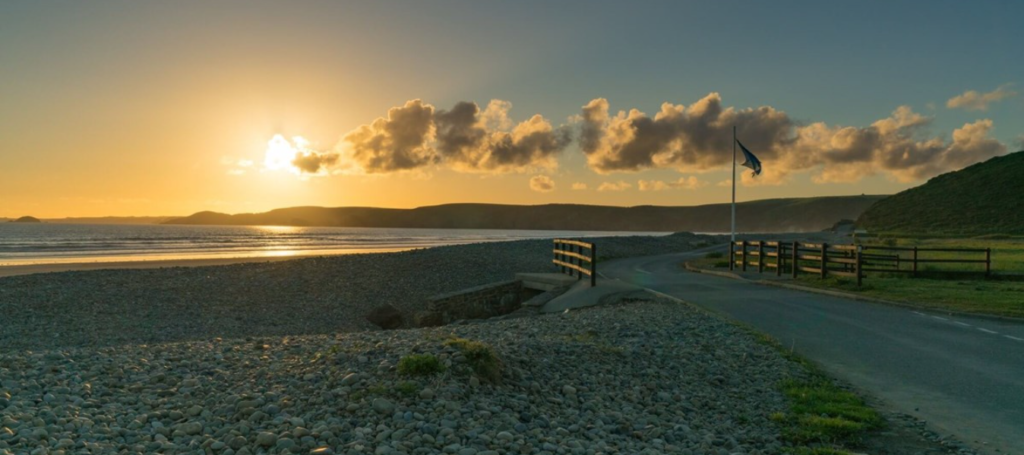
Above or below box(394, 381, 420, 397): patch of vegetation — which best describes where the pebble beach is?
below

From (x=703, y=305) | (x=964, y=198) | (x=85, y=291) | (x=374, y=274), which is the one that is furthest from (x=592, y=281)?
(x=964, y=198)

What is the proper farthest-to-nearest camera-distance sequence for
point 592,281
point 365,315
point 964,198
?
point 964,198
point 365,315
point 592,281

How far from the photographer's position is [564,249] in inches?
992

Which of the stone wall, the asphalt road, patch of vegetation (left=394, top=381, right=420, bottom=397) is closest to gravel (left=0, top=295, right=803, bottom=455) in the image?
patch of vegetation (left=394, top=381, right=420, bottom=397)

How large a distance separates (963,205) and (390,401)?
88.6 meters

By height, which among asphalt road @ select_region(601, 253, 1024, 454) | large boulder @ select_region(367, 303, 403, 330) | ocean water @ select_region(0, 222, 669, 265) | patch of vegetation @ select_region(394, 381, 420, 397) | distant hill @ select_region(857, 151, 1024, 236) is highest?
distant hill @ select_region(857, 151, 1024, 236)

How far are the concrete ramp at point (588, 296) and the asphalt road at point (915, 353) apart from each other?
5.84 ft

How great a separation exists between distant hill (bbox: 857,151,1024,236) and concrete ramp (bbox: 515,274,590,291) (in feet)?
185

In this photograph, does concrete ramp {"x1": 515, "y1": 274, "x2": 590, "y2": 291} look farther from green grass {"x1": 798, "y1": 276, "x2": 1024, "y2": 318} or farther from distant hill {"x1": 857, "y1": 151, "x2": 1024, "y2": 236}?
distant hill {"x1": 857, "y1": 151, "x2": 1024, "y2": 236}

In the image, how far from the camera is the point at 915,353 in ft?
33.6

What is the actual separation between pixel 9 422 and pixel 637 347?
7471 mm

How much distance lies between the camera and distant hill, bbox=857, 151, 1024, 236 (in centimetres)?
6731

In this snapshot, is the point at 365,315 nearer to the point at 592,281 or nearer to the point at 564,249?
the point at 592,281

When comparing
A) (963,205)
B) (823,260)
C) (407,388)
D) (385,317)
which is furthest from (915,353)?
(963,205)
